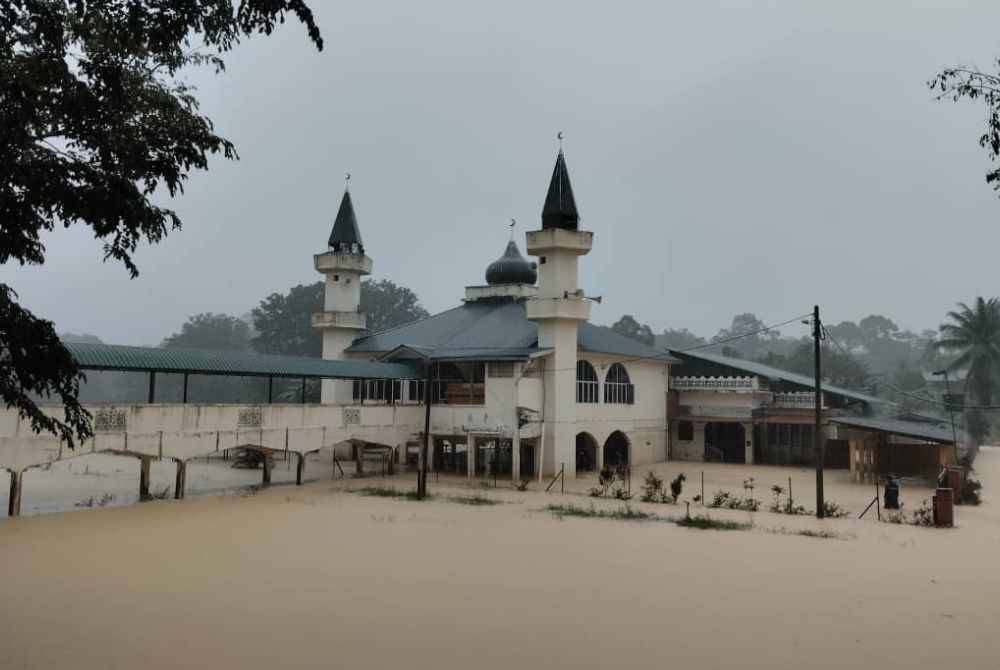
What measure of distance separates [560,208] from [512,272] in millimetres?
8008

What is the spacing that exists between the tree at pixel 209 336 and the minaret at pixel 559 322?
6025 cm

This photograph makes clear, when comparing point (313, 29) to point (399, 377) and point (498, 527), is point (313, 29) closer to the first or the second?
point (498, 527)

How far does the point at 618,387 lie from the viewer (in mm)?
34281

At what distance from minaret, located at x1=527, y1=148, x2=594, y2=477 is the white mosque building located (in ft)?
0.15

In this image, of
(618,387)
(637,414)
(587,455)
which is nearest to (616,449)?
(637,414)

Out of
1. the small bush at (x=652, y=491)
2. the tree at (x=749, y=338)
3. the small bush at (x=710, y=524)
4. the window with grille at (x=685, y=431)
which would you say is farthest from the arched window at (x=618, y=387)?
the tree at (x=749, y=338)

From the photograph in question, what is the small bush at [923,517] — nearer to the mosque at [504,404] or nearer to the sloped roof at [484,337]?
the mosque at [504,404]

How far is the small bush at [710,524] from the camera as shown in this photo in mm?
18734

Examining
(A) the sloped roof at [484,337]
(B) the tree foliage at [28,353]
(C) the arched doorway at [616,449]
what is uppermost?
(A) the sloped roof at [484,337]

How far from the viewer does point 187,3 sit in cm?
777

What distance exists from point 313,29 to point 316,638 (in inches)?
301

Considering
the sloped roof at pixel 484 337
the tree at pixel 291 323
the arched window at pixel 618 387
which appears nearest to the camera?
the sloped roof at pixel 484 337

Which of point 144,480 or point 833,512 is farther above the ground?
point 144,480

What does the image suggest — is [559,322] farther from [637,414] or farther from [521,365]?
[637,414]
